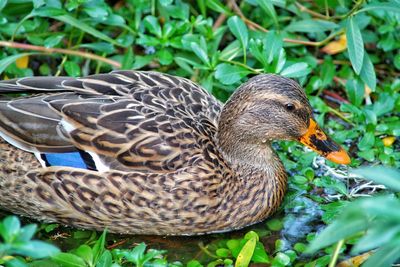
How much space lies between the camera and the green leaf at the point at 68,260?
14.4 ft

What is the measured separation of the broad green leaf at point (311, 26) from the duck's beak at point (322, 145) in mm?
1153

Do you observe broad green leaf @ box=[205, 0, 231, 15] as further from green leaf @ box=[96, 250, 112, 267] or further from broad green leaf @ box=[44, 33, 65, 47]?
green leaf @ box=[96, 250, 112, 267]

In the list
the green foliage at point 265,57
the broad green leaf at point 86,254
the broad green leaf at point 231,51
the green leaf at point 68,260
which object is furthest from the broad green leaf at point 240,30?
the green leaf at point 68,260

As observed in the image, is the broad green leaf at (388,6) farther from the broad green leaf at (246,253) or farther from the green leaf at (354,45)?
the broad green leaf at (246,253)

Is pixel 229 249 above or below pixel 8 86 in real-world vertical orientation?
below

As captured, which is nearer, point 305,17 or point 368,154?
point 368,154

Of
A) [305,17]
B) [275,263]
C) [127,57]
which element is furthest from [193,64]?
[275,263]

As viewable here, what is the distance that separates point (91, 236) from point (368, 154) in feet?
6.43

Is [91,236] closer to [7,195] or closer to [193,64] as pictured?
[7,195]

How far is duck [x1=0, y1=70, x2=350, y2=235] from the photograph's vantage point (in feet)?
16.6

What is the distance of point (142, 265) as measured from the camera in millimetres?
4555

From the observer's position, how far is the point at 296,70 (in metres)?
5.81

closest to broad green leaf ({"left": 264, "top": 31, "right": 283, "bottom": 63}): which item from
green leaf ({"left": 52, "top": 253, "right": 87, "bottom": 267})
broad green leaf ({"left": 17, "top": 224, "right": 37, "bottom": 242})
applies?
green leaf ({"left": 52, "top": 253, "right": 87, "bottom": 267})

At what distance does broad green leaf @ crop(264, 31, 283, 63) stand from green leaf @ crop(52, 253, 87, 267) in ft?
6.85
